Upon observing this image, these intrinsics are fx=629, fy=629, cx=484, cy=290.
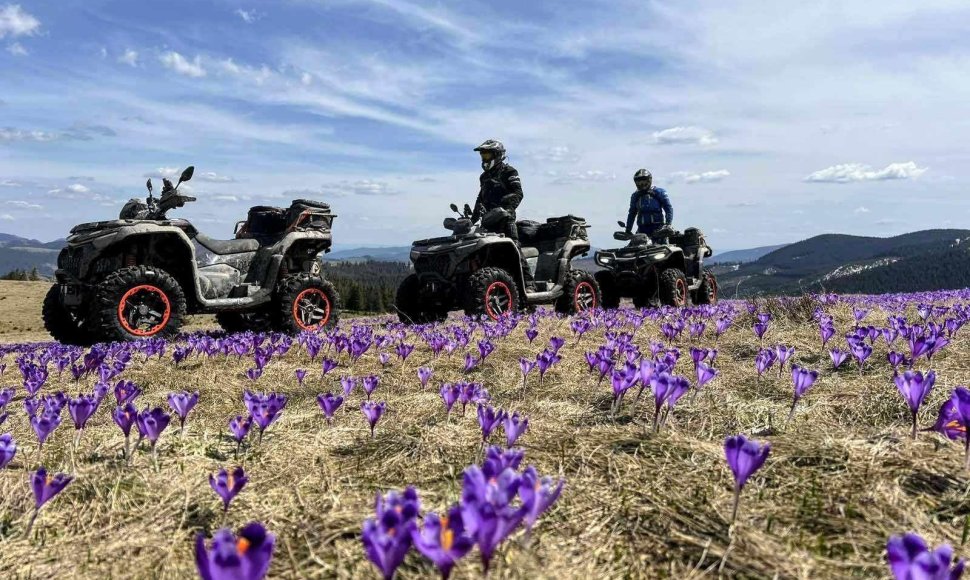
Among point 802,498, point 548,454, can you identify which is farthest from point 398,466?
point 802,498

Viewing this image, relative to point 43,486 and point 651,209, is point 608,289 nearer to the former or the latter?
point 651,209

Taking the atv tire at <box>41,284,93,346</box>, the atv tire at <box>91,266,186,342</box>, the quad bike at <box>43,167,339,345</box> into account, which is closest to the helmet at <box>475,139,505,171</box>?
the quad bike at <box>43,167,339,345</box>

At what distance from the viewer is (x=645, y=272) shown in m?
14.1

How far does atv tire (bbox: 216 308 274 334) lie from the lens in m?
10.7

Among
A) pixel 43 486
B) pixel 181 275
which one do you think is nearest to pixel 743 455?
pixel 43 486

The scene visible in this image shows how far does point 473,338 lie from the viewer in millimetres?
7184

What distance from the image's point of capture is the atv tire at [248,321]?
10695 mm

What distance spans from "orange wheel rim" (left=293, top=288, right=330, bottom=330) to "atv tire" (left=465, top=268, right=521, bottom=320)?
242 cm

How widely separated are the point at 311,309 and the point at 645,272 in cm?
747

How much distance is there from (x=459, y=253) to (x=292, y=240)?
9.22ft

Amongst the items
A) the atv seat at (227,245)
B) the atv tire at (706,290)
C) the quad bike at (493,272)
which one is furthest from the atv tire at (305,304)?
the atv tire at (706,290)

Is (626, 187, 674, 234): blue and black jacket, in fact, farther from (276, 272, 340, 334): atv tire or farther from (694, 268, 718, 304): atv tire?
(276, 272, 340, 334): atv tire

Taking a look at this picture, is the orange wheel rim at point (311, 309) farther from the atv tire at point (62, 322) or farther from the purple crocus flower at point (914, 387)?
the purple crocus flower at point (914, 387)

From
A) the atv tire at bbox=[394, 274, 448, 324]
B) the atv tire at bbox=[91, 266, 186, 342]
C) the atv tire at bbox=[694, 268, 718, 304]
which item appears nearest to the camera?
the atv tire at bbox=[91, 266, 186, 342]
